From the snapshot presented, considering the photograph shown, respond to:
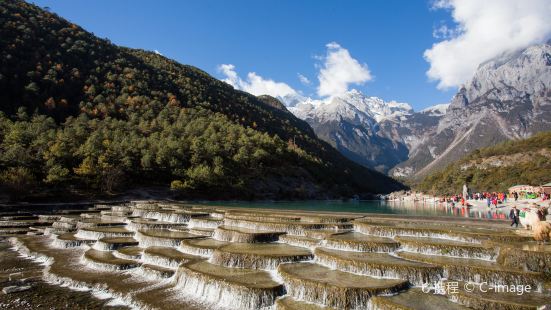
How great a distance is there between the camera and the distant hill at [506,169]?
144m

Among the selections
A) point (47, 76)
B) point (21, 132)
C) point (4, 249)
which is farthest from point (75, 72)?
point (4, 249)

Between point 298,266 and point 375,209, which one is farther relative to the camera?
point 375,209

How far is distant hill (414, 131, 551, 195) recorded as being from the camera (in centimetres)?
14400

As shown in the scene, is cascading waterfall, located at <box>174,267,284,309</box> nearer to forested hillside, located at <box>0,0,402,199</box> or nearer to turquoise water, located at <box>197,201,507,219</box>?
turquoise water, located at <box>197,201,507,219</box>

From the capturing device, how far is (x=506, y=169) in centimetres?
16025

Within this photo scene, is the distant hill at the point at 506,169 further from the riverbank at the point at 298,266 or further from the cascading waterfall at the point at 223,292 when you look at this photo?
the cascading waterfall at the point at 223,292

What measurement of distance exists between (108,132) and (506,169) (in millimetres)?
162269

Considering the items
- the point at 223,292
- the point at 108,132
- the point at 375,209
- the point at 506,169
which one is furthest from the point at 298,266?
the point at 506,169

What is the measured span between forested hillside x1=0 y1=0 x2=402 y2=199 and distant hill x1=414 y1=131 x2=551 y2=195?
6163 cm

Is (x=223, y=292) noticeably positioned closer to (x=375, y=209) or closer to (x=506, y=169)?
(x=375, y=209)

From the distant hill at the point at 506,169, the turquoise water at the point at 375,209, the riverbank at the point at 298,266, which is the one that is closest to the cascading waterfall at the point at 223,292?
the riverbank at the point at 298,266

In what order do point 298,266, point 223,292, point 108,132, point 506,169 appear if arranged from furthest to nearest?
point 506,169 < point 108,132 < point 298,266 < point 223,292

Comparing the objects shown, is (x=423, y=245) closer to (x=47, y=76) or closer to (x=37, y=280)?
(x=37, y=280)

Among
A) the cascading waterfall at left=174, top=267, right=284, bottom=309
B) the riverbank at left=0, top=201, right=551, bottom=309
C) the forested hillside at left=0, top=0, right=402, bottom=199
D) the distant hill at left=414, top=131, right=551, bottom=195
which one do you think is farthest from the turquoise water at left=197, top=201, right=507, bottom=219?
the distant hill at left=414, top=131, right=551, bottom=195
